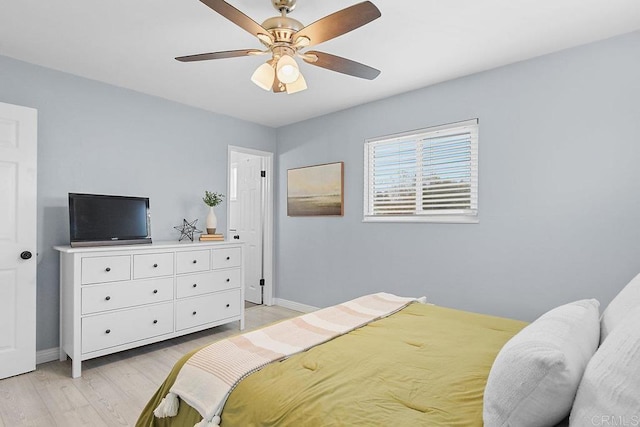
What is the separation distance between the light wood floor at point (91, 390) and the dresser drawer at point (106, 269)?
73cm

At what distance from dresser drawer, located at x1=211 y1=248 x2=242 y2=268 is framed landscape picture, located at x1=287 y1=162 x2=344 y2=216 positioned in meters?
1.08

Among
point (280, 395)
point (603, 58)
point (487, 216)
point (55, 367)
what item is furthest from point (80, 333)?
point (603, 58)

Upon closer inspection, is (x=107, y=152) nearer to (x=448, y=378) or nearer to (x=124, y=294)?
(x=124, y=294)

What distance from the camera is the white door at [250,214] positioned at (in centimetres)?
502

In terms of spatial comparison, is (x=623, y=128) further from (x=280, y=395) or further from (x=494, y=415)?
(x=280, y=395)

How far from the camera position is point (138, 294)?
3.07 metres

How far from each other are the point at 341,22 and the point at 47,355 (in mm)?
3510

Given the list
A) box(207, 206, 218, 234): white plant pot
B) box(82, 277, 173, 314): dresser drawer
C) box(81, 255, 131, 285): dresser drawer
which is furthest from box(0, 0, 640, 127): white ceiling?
box(82, 277, 173, 314): dresser drawer

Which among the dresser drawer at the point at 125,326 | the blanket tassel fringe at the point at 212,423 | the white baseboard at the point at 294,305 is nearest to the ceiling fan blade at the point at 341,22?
the blanket tassel fringe at the point at 212,423

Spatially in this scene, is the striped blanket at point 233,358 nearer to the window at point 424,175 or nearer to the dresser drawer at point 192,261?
the window at point 424,175

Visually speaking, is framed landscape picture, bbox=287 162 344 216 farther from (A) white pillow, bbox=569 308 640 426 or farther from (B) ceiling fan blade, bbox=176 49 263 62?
(A) white pillow, bbox=569 308 640 426

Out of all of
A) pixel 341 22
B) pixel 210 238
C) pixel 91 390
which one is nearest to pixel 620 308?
pixel 341 22

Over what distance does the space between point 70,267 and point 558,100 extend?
4049 millimetres

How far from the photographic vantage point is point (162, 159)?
379 centimetres
